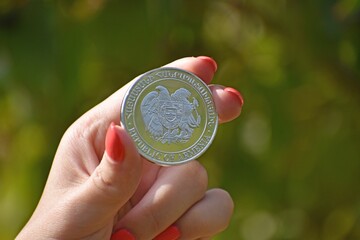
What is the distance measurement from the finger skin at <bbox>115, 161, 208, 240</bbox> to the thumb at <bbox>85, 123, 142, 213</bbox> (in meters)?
0.09

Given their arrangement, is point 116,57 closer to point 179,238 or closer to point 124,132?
point 179,238

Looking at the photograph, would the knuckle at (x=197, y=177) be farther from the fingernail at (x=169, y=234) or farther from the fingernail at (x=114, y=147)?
the fingernail at (x=114, y=147)

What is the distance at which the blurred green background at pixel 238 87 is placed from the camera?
168cm

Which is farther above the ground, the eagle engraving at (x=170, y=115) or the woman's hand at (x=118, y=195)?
the eagle engraving at (x=170, y=115)

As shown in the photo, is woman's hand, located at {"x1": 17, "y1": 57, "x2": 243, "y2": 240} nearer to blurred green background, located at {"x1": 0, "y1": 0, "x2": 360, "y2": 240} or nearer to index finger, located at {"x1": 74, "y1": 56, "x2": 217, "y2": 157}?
index finger, located at {"x1": 74, "y1": 56, "x2": 217, "y2": 157}

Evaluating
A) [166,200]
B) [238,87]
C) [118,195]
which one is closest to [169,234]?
[166,200]

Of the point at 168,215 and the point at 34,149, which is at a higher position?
the point at 168,215

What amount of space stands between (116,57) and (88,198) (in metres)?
0.96

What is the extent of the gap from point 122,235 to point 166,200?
0.06 metres

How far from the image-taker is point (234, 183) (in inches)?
79.4

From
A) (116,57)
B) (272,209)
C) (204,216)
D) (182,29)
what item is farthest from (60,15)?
(204,216)

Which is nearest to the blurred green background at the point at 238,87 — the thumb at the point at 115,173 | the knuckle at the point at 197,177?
the knuckle at the point at 197,177

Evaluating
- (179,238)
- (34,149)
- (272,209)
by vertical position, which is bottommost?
(272,209)

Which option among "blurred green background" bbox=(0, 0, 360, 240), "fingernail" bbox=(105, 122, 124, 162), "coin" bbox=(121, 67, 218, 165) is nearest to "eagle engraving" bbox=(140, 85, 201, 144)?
"coin" bbox=(121, 67, 218, 165)
